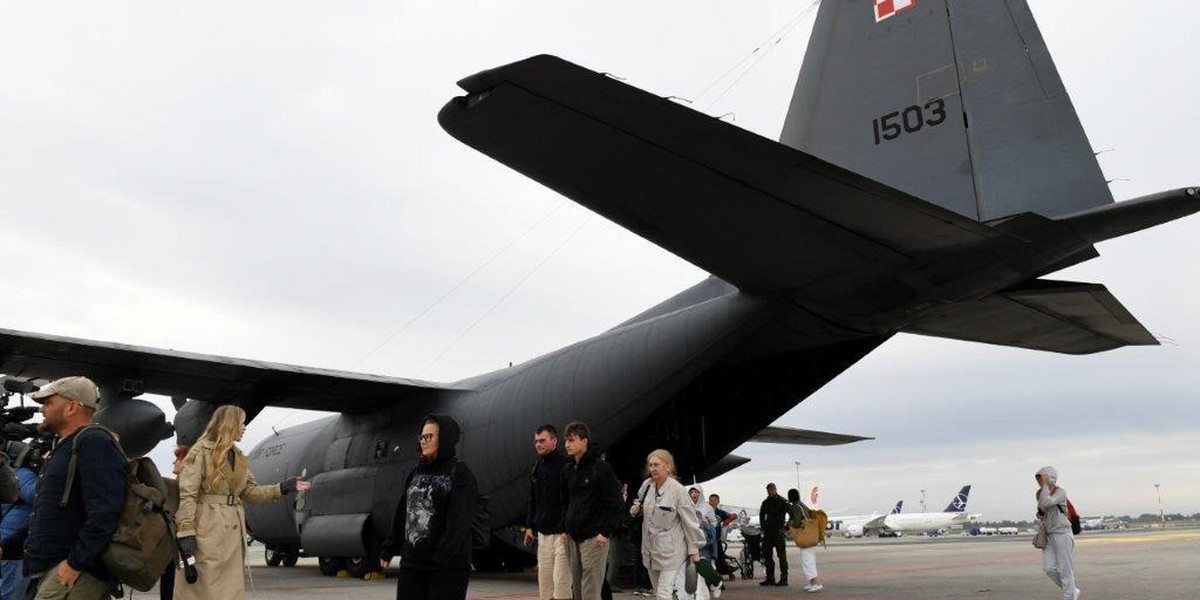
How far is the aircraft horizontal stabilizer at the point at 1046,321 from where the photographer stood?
8.55 metres

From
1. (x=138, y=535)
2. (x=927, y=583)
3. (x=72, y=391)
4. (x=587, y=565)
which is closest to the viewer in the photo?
(x=138, y=535)

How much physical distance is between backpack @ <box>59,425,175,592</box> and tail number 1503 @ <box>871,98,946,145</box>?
7.07 meters

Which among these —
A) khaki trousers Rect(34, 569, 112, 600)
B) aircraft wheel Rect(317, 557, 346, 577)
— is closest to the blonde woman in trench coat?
khaki trousers Rect(34, 569, 112, 600)

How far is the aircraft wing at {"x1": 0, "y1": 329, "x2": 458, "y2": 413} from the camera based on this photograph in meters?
11.8

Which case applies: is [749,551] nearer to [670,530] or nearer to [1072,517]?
[1072,517]

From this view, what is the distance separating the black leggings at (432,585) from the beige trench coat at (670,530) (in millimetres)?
2345

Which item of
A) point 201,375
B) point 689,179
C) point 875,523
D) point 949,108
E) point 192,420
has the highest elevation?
point 949,108

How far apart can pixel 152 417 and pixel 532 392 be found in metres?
5.15

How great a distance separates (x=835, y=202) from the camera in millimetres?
6781

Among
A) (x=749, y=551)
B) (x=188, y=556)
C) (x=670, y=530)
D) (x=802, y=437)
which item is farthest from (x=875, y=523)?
(x=188, y=556)

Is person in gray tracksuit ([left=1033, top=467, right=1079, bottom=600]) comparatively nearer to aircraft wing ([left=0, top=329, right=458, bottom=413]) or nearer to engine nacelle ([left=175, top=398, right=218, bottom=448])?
aircraft wing ([left=0, top=329, right=458, bottom=413])

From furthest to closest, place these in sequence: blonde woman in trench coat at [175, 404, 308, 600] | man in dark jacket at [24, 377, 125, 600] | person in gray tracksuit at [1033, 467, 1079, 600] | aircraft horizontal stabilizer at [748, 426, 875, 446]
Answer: aircraft horizontal stabilizer at [748, 426, 875, 446]
person in gray tracksuit at [1033, 467, 1079, 600]
blonde woman in trench coat at [175, 404, 308, 600]
man in dark jacket at [24, 377, 125, 600]

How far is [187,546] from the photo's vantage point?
16.8 ft

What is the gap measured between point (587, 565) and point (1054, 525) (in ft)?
18.9
